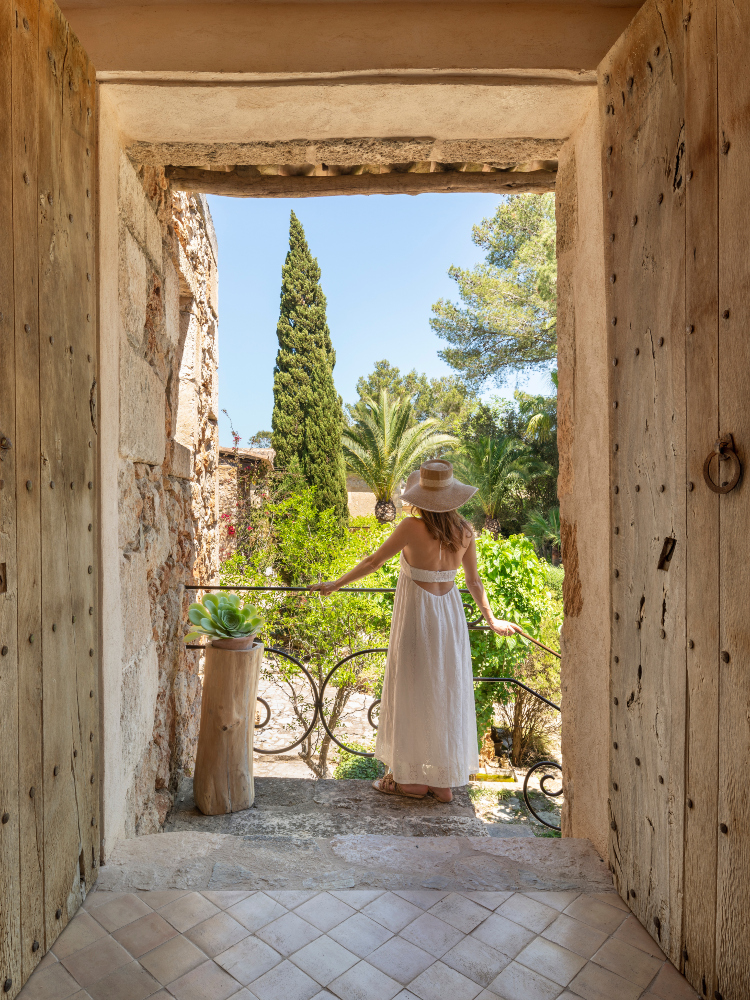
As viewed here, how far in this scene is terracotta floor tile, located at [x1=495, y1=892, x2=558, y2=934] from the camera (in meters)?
1.41

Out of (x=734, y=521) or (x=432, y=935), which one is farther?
(x=432, y=935)

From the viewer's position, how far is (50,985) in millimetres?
1194

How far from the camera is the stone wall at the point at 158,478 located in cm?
196

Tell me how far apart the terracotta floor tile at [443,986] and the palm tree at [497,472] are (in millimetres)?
14761

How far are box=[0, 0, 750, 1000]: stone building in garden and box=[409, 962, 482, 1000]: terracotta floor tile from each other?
32 centimetres

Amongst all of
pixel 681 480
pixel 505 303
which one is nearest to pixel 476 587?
pixel 681 480

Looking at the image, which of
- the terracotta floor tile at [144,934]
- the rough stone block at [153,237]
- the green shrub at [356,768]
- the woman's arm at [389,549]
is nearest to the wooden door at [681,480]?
the woman's arm at [389,549]

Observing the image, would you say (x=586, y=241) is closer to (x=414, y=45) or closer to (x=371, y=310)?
(x=414, y=45)

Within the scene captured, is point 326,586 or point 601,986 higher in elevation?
point 326,586

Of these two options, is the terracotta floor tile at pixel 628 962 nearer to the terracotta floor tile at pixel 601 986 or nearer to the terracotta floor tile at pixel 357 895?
the terracotta floor tile at pixel 601 986

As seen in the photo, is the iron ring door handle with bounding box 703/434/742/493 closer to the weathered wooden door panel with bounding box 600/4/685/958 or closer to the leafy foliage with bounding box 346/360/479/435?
the weathered wooden door panel with bounding box 600/4/685/958

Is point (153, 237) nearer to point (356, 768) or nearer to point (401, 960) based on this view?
point (401, 960)

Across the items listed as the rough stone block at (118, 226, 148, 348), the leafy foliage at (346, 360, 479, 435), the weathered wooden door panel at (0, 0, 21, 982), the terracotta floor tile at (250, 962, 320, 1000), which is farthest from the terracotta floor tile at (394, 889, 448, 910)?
the leafy foliage at (346, 360, 479, 435)

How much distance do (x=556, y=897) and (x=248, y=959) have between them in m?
0.76
